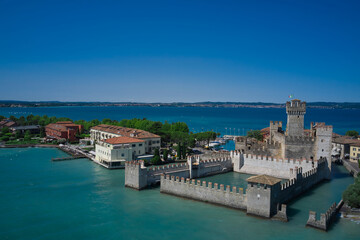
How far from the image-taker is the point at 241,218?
77.5ft

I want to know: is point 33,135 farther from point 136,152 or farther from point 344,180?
point 344,180

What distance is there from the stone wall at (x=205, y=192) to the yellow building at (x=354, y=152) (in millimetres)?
31200

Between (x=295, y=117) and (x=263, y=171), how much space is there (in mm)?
9154

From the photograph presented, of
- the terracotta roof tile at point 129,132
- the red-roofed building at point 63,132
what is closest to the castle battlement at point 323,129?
the terracotta roof tile at point 129,132

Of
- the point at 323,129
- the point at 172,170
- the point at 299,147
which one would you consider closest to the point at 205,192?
the point at 172,170

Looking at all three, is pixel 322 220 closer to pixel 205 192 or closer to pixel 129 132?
pixel 205 192

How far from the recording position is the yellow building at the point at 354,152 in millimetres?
47250

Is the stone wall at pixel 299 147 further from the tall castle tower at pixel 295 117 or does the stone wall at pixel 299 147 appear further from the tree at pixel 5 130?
the tree at pixel 5 130

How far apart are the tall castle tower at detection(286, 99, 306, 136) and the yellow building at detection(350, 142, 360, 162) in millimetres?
14394

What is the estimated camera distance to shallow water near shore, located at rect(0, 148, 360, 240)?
21125 millimetres

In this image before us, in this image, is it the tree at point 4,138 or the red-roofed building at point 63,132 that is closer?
the tree at point 4,138

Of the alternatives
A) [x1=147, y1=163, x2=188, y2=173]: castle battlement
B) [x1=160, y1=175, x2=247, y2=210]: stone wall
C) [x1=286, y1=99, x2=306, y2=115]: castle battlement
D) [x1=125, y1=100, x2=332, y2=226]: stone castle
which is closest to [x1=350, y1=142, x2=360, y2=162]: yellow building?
[x1=125, y1=100, x2=332, y2=226]: stone castle

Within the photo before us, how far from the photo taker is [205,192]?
2742cm

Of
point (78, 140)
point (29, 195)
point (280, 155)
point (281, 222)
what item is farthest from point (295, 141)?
point (78, 140)
